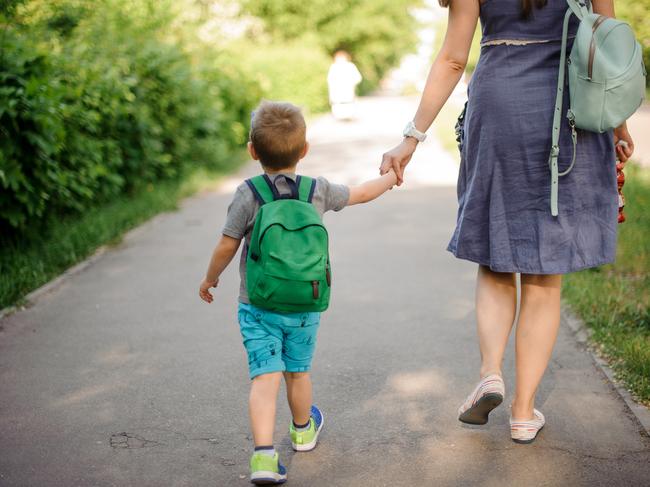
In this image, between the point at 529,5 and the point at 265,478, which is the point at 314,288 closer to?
the point at 265,478

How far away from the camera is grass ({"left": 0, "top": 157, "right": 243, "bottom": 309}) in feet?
18.6

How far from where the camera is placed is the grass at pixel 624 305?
3.93m

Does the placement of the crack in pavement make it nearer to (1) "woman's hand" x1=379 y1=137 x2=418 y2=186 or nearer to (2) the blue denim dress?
(1) "woman's hand" x1=379 y1=137 x2=418 y2=186

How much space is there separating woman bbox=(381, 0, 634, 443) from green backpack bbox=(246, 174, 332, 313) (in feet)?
1.77

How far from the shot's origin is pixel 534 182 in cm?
305

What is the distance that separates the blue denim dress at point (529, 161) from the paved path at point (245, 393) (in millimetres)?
778

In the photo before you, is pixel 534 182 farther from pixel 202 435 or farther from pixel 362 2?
pixel 362 2

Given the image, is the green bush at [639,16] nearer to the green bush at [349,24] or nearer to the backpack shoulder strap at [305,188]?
the backpack shoulder strap at [305,188]

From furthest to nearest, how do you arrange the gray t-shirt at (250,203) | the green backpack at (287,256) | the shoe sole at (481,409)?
the shoe sole at (481,409)
the gray t-shirt at (250,203)
the green backpack at (287,256)

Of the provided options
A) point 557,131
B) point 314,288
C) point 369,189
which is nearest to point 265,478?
point 314,288

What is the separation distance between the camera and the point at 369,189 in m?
3.06

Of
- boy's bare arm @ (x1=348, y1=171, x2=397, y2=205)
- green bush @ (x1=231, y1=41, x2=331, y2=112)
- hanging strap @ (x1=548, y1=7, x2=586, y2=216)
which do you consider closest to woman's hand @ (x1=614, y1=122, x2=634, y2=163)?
hanging strap @ (x1=548, y1=7, x2=586, y2=216)

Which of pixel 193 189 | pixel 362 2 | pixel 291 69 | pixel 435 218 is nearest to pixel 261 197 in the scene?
pixel 435 218

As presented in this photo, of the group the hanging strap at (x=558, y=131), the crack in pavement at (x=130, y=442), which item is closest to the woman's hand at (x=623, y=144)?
the hanging strap at (x=558, y=131)
